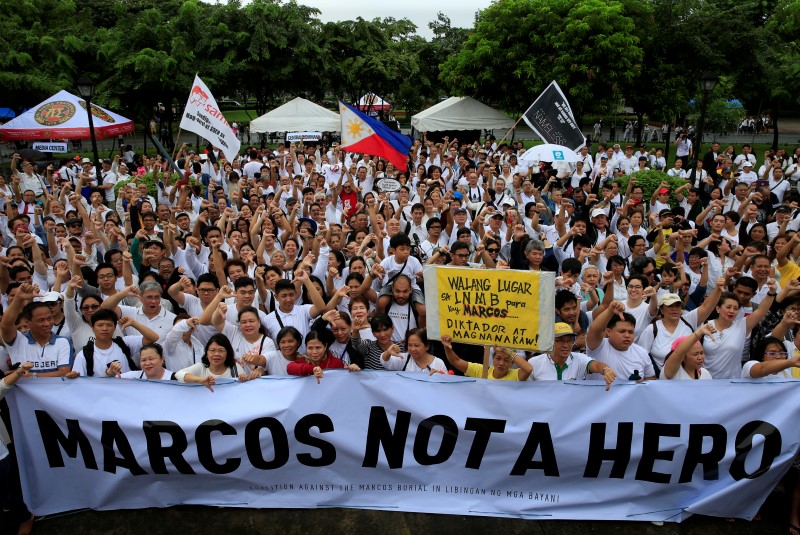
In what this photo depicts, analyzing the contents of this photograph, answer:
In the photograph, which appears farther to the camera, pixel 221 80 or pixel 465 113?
pixel 221 80

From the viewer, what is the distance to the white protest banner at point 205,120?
10.4 m

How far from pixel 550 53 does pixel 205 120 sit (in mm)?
14963

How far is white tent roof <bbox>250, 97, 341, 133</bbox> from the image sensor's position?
19.7m

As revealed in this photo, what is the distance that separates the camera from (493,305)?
423 cm

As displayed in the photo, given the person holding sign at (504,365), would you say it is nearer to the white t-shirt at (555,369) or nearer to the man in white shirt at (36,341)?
the white t-shirt at (555,369)

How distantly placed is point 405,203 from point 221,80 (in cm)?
1756

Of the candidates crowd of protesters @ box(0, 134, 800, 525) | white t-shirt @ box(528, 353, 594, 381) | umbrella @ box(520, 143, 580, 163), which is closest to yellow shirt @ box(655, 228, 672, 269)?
crowd of protesters @ box(0, 134, 800, 525)

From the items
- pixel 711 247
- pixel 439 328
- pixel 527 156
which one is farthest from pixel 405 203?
pixel 439 328

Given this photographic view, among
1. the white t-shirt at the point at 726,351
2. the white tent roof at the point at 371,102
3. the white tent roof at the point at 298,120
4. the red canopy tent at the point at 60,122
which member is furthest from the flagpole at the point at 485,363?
the white tent roof at the point at 371,102

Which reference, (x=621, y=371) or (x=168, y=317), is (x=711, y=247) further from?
(x=168, y=317)

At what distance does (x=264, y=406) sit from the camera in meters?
4.63

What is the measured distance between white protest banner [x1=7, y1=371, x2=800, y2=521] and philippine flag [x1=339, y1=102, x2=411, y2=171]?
633cm

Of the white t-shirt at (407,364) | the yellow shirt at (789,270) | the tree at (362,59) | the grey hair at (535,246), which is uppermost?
the tree at (362,59)

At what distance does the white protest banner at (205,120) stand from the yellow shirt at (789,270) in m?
8.56
